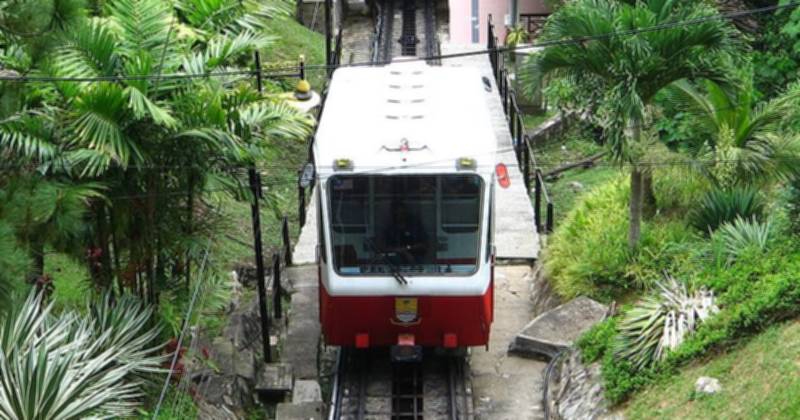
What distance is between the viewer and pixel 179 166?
13.0 metres

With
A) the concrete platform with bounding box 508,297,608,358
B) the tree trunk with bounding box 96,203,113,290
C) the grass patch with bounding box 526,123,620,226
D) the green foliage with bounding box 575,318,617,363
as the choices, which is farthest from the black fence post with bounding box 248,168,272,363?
the grass patch with bounding box 526,123,620,226

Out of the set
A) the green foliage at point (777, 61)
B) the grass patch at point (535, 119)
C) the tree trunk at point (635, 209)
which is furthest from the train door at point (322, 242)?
the grass patch at point (535, 119)

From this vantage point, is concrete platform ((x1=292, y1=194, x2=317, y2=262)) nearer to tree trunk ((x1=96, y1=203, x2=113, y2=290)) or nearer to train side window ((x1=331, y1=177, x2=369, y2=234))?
train side window ((x1=331, y1=177, x2=369, y2=234))

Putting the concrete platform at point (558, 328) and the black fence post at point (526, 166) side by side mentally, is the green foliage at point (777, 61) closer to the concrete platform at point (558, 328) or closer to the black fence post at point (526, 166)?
the black fence post at point (526, 166)

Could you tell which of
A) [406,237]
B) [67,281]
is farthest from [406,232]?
[67,281]

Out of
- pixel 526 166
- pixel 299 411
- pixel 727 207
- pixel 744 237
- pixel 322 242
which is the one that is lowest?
pixel 526 166

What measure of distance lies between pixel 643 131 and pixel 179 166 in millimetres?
6418

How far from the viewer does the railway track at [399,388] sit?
1407 cm

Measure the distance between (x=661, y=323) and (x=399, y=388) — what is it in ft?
11.3

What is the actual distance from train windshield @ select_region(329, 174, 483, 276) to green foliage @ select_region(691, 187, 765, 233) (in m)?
3.56

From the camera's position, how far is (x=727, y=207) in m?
15.3

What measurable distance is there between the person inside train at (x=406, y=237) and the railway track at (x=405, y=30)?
59.2 feet

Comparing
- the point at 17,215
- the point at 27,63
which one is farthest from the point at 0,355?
the point at 27,63

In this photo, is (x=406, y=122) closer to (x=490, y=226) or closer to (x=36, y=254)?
(x=490, y=226)
